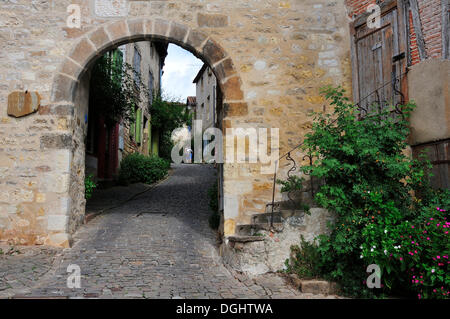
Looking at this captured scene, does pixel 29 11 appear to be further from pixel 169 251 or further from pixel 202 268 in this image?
pixel 202 268

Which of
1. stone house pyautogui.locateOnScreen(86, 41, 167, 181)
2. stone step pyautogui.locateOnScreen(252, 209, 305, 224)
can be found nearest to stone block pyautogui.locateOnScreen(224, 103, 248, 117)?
stone step pyautogui.locateOnScreen(252, 209, 305, 224)

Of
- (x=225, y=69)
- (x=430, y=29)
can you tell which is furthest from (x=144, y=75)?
(x=430, y=29)

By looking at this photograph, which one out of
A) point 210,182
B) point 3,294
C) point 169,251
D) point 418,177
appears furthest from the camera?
point 210,182

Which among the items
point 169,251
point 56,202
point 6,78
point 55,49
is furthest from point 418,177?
point 6,78

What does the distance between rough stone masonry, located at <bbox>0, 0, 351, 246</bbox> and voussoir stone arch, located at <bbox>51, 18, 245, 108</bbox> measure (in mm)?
15

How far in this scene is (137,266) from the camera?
4406 millimetres

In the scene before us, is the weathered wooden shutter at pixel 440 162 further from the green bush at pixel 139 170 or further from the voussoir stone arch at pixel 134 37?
the green bush at pixel 139 170

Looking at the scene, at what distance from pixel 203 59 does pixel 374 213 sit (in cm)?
336

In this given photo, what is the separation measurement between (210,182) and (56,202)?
755cm

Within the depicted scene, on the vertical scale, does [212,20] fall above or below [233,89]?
above

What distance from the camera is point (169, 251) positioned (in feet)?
16.5

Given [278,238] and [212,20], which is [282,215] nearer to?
[278,238]

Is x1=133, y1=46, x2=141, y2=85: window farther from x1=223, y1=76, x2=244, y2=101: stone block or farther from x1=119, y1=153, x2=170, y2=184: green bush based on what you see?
x1=223, y1=76, x2=244, y2=101: stone block

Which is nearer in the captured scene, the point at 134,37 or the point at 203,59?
the point at 134,37
